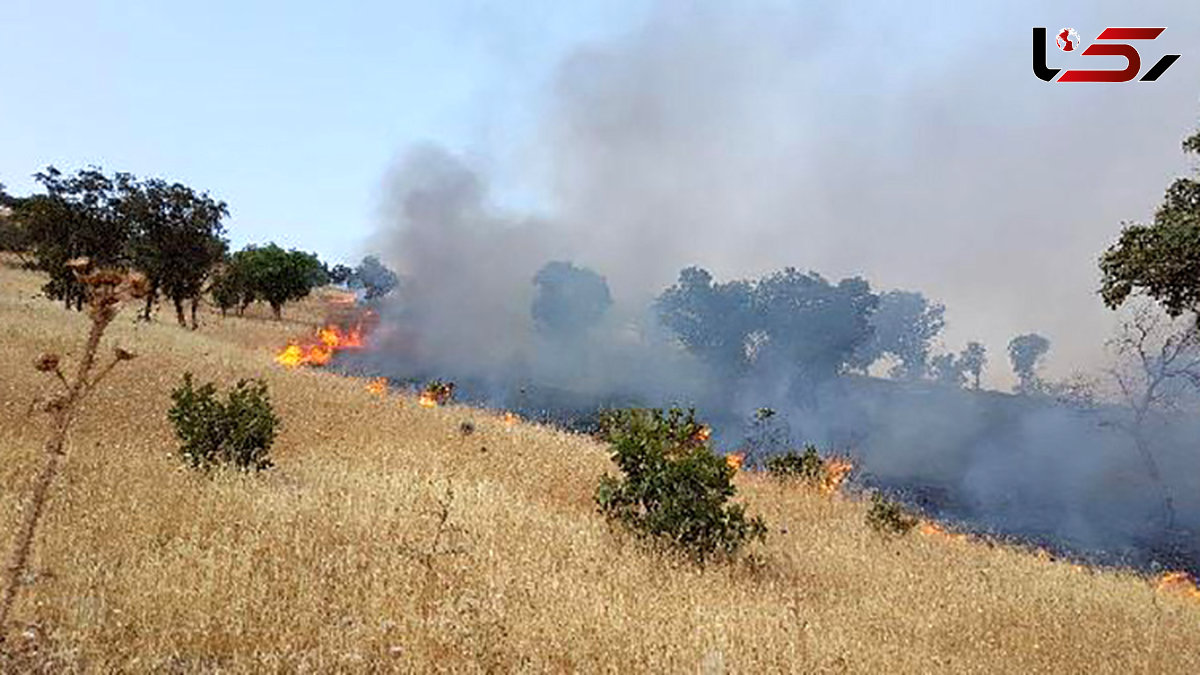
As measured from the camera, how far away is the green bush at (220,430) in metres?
10.7

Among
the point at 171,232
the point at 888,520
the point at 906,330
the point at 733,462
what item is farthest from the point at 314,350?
the point at 906,330

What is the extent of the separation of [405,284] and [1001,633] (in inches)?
3652

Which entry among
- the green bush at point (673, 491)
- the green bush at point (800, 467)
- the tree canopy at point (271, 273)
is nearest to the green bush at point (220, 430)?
the green bush at point (673, 491)

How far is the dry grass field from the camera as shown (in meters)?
5.22

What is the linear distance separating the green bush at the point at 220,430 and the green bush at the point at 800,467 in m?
11.9

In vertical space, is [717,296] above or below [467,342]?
above

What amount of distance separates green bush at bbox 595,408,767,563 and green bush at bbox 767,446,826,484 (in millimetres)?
6757

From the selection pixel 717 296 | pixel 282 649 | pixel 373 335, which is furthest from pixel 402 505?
pixel 717 296

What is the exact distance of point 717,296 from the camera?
9112 cm

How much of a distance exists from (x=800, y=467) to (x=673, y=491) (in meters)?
9.15

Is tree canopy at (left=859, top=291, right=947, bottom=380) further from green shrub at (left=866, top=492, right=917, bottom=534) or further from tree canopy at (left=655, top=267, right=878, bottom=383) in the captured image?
green shrub at (left=866, top=492, right=917, bottom=534)

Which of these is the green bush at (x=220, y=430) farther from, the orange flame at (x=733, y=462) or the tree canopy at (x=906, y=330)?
the tree canopy at (x=906, y=330)

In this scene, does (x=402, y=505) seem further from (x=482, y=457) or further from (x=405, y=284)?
(x=405, y=284)

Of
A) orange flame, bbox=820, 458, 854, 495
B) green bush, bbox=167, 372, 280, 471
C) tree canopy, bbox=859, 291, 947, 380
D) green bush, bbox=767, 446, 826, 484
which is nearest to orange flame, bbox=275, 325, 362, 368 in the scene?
green bush, bbox=167, 372, 280, 471
